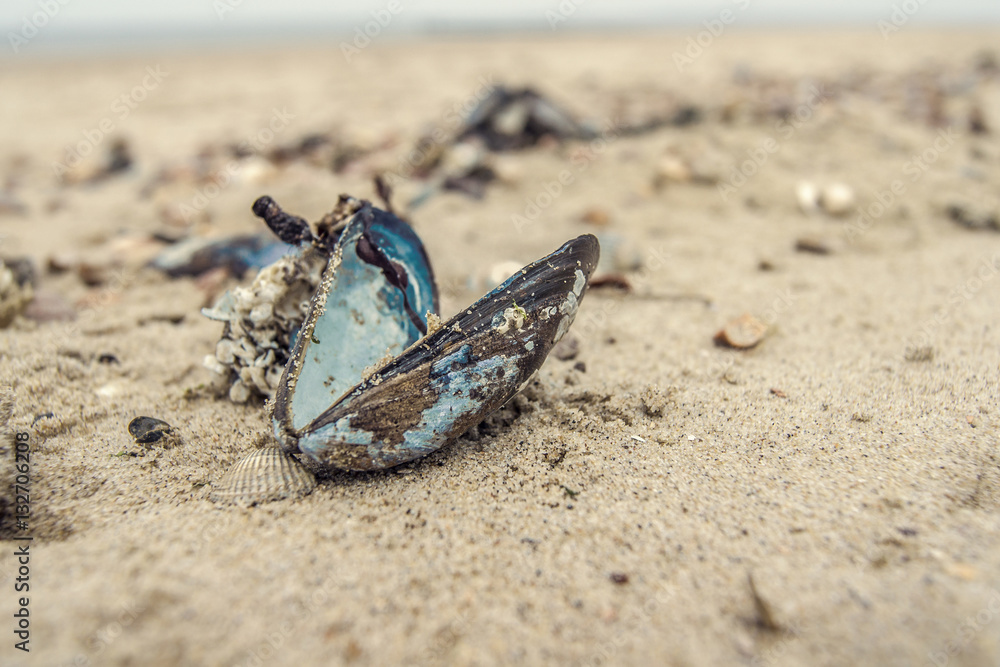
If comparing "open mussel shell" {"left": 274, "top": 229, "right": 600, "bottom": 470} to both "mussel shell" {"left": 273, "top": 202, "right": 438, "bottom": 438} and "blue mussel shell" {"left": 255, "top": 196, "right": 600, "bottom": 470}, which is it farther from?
"mussel shell" {"left": 273, "top": 202, "right": 438, "bottom": 438}

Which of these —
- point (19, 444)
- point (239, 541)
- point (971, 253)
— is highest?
point (19, 444)

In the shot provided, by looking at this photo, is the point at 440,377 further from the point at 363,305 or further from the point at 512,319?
the point at 363,305

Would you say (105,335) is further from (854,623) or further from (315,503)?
(854,623)

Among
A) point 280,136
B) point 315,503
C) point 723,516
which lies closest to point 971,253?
point 723,516

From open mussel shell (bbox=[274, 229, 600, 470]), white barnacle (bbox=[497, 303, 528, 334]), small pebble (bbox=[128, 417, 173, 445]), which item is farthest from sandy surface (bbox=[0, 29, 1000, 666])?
white barnacle (bbox=[497, 303, 528, 334])

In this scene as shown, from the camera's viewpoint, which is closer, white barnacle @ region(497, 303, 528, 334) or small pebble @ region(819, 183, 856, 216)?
white barnacle @ region(497, 303, 528, 334)

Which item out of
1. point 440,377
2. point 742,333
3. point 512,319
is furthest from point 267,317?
point 742,333

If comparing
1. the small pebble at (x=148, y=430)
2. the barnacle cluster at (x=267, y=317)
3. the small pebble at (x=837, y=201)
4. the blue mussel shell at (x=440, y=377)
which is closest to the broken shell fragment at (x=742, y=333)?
the blue mussel shell at (x=440, y=377)
